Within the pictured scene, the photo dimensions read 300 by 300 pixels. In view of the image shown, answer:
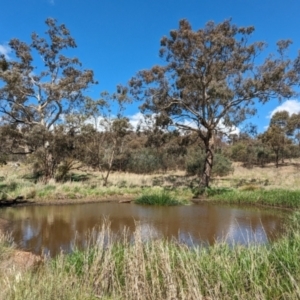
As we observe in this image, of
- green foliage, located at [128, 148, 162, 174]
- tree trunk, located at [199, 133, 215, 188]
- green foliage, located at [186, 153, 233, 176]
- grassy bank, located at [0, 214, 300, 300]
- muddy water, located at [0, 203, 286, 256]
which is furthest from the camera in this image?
green foliage, located at [128, 148, 162, 174]

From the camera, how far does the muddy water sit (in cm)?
936

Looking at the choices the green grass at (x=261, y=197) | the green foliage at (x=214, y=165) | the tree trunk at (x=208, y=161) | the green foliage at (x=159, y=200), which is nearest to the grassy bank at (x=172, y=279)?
the green grass at (x=261, y=197)

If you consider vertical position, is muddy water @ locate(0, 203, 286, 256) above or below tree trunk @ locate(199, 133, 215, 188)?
below

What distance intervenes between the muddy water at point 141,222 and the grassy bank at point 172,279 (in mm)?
3241

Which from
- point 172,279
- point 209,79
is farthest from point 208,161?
point 172,279

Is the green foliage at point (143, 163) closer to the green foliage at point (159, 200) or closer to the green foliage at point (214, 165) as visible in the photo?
the green foliage at point (214, 165)

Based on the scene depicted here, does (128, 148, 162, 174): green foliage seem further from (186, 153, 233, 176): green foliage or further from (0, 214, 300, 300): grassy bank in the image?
(0, 214, 300, 300): grassy bank

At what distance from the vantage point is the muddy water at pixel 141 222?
30.7 ft

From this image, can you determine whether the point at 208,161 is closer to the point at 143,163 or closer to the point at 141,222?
the point at 141,222

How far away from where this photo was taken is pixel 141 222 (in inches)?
480

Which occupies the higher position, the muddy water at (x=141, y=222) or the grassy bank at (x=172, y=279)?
the grassy bank at (x=172, y=279)

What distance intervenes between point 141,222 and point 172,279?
8127 mm

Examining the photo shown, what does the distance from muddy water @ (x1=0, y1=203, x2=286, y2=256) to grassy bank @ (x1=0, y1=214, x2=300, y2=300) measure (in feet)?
10.6

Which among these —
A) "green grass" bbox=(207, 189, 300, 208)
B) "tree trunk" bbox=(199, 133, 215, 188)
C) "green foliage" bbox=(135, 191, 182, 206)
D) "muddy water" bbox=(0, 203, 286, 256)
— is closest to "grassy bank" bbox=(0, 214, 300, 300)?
"muddy water" bbox=(0, 203, 286, 256)
